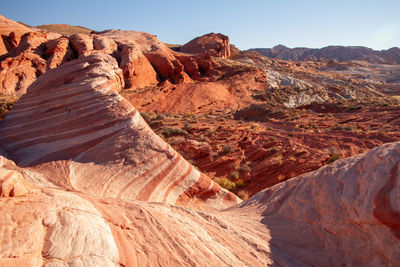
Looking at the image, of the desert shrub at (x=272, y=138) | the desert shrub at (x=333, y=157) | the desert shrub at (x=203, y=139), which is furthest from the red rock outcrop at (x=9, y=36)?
the desert shrub at (x=333, y=157)

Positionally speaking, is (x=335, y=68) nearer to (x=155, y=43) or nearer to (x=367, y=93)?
(x=367, y=93)

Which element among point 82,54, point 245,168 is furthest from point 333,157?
point 82,54

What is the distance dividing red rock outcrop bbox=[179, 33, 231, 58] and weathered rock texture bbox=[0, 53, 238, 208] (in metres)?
43.3

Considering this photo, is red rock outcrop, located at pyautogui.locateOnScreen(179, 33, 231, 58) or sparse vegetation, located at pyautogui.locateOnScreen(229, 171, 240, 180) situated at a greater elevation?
red rock outcrop, located at pyautogui.locateOnScreen(179, 33, 231, 58)

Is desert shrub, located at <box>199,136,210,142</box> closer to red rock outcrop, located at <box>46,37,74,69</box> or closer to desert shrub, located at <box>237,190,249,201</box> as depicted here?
desert shrub, located at <box>237,190,249,201</box>

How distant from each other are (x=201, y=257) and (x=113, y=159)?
3.28 meters

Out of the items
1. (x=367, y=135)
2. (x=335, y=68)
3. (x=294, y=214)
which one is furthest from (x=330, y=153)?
(x=335, y=68)

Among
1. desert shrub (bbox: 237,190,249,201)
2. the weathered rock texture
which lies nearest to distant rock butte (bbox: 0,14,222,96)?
the weathered rock texture

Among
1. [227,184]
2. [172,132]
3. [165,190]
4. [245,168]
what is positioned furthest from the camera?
[172,132]

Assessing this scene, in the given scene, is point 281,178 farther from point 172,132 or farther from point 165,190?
point 172,132

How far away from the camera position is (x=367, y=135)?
40.0ft

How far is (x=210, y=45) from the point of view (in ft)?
160

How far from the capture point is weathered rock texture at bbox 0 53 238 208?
459 cm

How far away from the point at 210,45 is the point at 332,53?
83.3 meters
